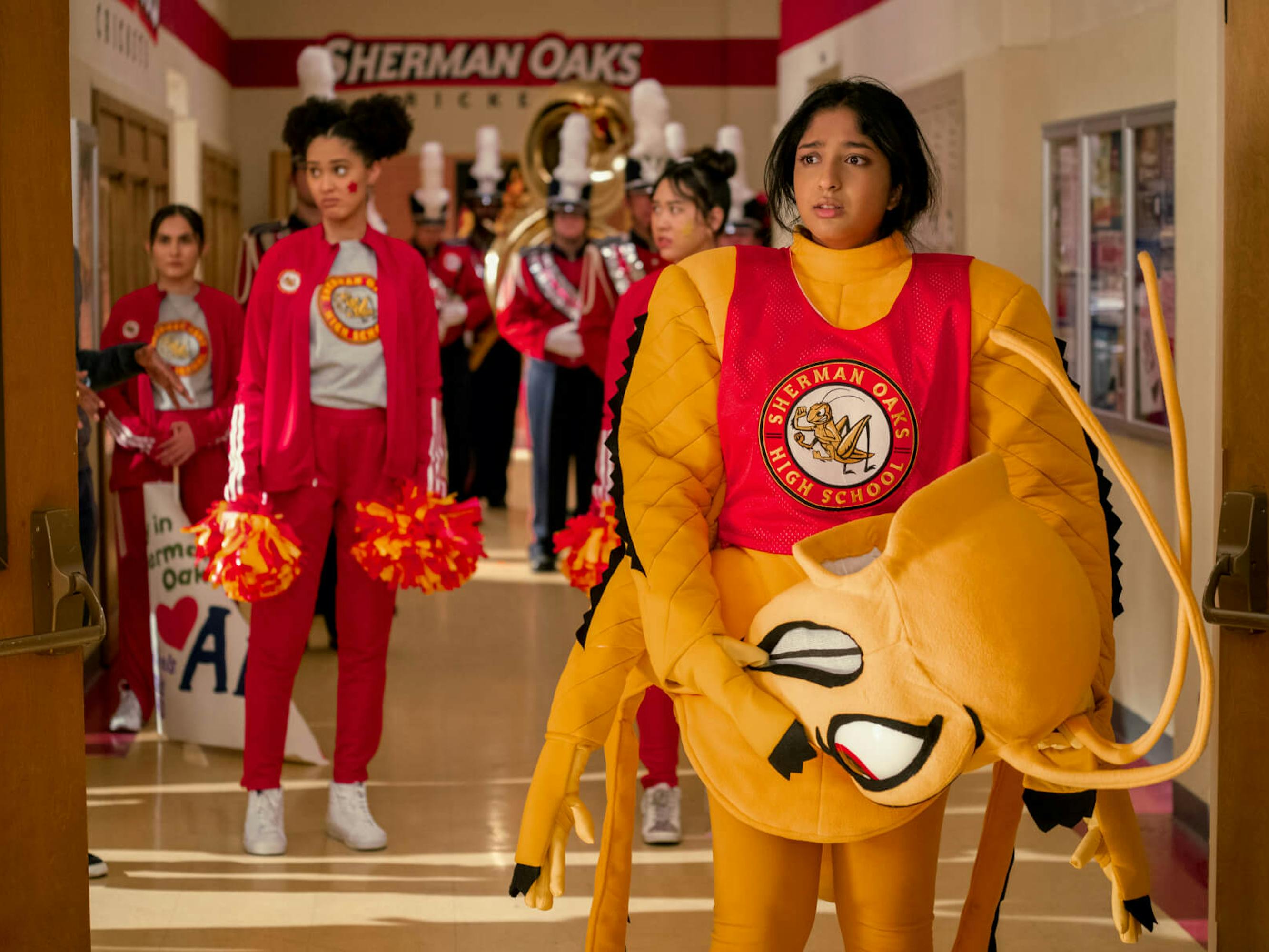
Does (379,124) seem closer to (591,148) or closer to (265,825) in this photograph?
(265,825)

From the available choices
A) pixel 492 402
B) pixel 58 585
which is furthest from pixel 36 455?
pixel 492 402

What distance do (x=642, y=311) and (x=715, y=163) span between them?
625 mm

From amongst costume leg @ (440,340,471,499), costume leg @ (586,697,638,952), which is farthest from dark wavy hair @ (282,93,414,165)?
costume leg @ (440,340,471,499)

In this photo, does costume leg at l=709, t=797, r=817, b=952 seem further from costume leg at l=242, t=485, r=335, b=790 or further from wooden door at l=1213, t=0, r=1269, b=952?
costume leg at l=242, t=485, r=335, b=790

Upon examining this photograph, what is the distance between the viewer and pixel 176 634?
449cm

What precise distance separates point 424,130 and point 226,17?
1.69 meters

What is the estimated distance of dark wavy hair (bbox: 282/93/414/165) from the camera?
365cm

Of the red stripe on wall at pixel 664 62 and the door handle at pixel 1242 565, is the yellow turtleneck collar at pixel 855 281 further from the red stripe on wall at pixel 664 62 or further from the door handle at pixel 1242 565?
the red stripe on wall at pixel 664 62

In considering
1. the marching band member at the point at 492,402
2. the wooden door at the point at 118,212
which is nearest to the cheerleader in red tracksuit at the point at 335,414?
the wooden door at the point at 118,212

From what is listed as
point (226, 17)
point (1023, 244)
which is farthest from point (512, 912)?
point (226, 17)

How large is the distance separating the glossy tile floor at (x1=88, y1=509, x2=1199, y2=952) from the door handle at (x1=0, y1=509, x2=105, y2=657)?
4.23 feet

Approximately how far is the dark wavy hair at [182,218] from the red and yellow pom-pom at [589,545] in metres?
1.86

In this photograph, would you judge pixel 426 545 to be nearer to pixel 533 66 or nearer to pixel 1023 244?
pixel 1023 244

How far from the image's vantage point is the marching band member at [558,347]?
7109mm
